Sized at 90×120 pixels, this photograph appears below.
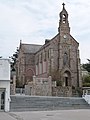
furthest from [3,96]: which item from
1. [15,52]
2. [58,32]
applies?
[15,52]

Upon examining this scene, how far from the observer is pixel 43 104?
3562cm

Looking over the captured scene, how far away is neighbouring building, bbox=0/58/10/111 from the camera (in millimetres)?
31203

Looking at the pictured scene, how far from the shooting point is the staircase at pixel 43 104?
3353cm

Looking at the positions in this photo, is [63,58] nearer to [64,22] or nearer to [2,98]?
[64,22]

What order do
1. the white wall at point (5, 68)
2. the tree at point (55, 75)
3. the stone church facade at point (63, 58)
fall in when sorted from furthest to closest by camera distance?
the stone church facade at point (63, 58), the tree at point (55, 75), the white wall at point (5, 68)

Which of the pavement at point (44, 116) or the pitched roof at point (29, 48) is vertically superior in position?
the pitched roof at point (29, 48)

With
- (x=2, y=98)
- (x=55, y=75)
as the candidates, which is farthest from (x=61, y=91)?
(x=2, y=98)

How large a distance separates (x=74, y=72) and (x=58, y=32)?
448 inches

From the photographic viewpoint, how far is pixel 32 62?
285 ft

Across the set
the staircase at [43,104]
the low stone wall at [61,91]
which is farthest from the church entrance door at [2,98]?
the low stone wall at [61,91]

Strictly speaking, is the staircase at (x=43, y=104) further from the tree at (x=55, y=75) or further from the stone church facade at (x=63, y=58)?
the stone church facade at (x=63, y=58)

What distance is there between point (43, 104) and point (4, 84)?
6802mm

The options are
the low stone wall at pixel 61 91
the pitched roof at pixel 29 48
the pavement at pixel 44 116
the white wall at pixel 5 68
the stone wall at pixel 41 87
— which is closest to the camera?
the pavement at pixel 44 116

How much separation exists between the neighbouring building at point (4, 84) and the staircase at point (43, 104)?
3.96ft
